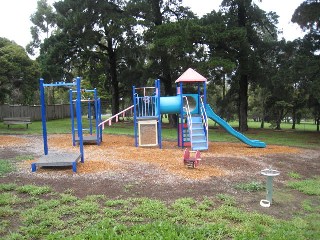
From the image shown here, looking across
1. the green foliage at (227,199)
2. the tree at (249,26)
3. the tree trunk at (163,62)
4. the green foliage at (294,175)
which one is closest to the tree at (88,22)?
the tree trunk at (163,62)

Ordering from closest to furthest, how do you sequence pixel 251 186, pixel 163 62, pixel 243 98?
pixel 251 186, pixel 243 98, pixel 163 62

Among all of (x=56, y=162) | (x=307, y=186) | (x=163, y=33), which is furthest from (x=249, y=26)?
(x=56, y=162)

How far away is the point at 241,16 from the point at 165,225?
1884 centimetres

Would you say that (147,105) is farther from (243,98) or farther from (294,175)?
(243,98)

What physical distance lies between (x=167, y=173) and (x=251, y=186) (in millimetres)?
2122

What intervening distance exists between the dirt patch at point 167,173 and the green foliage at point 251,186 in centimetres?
18

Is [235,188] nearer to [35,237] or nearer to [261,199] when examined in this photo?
[261,199]

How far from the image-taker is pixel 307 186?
673cm

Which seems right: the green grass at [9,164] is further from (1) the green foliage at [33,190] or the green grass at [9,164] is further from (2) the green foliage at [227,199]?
(2) the green foliage at [227,199]

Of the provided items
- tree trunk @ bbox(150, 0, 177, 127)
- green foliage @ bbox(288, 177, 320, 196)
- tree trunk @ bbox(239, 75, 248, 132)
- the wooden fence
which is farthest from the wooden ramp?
the wooden fence

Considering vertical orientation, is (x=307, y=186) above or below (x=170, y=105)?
below

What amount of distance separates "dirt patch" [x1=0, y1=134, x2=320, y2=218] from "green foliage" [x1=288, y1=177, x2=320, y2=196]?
0.24 meters

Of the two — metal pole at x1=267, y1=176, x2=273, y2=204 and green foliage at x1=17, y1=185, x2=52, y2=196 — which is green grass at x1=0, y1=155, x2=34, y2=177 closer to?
green foliage at x1=17, y1=185, x2=52, y2=196

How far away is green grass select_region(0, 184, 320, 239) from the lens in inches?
160
